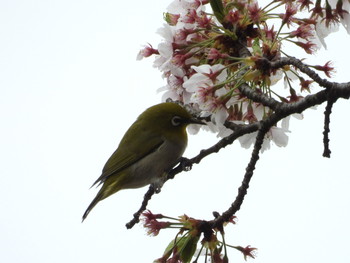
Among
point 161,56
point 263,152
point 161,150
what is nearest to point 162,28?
point 161,56

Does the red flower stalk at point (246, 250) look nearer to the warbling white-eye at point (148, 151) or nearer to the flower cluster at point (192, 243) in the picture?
the flower cluster at point (192, 243)

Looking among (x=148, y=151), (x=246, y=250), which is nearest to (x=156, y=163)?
(x=148, y=151)

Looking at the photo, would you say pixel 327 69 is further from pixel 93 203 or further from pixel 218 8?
pixel 93 203

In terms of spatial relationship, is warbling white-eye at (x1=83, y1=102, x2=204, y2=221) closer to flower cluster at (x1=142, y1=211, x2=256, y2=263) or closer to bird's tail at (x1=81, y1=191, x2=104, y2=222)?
bird's tail at (x1=81, y1=191, x2=104, y2=222)

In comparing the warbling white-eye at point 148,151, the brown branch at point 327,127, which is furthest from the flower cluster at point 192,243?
the warbling white-eye at point 148,151

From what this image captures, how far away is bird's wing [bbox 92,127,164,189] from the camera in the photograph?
5.71 metres

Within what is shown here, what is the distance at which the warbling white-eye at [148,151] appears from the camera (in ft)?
17.8

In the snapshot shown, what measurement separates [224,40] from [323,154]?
117 centimetres

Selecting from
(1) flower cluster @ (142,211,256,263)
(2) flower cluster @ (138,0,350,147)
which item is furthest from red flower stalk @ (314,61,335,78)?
(1) flower cluster @ (142,211,256,263)

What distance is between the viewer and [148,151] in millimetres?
5789

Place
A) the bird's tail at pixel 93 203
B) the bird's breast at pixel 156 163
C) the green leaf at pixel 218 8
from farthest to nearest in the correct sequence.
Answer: the bird's breast at pixel 156 163 → the bird's tail at pixel 93 203 → the green leaf at pixel 218 8

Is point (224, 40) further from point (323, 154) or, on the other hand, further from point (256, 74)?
point (323, 154)

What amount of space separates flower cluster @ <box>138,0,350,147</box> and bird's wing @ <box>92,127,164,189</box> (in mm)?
2025

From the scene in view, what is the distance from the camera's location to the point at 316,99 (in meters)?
2.79
